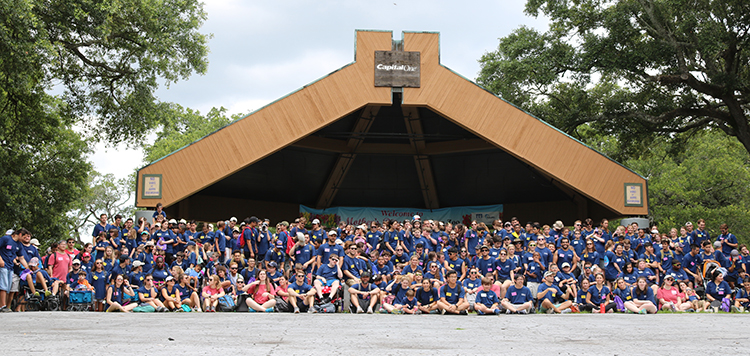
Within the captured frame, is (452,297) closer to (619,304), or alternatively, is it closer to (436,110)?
(619,304)

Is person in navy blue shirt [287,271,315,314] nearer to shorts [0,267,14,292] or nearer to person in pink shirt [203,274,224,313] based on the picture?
person in pink shirt [203,274,224,313]

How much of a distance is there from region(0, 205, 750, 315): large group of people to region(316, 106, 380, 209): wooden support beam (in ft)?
24.1

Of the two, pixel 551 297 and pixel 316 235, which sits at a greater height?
pixel 316 235

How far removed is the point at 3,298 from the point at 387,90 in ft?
35.3

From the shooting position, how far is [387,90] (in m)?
18.2

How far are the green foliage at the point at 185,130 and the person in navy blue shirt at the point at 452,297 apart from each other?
34492 mm

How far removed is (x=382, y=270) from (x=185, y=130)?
3896 centimetres

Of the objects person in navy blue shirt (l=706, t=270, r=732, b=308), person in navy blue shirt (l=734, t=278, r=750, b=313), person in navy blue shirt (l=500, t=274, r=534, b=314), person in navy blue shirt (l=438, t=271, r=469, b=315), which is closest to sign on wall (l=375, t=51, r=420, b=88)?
person in navy blue shirt (l=500, t=274, r=534, b=314)

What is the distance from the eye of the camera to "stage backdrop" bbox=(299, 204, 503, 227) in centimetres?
2547

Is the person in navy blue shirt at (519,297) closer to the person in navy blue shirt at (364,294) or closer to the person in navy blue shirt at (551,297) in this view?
the person in navy blue shirt at (551,297)

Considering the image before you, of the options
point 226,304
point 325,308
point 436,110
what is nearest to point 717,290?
point 436,110

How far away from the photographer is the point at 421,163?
25047 millimetres

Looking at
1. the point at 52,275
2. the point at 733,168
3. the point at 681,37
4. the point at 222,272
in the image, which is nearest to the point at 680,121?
the point at 681,37

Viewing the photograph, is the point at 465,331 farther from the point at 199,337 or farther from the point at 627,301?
the point at 627,301
